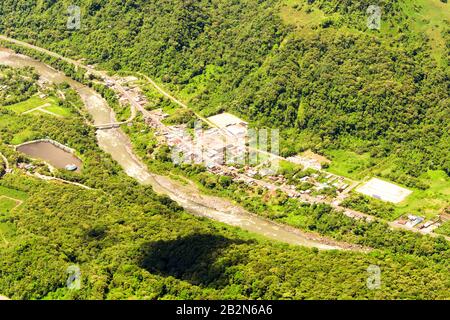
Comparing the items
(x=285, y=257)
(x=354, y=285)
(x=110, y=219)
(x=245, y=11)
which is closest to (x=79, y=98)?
(x=245, y=11)

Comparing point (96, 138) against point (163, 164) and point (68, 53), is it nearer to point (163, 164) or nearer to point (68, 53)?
point (163, 164)

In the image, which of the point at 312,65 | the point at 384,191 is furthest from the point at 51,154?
the point at 384,191

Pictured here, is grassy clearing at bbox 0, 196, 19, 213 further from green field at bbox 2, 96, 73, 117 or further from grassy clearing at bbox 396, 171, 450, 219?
grassy clearing at bbox 396, 171, 450, 219

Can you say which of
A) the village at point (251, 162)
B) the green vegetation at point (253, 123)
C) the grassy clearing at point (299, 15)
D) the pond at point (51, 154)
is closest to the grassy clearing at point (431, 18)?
the green vegetation at point (253, 123)

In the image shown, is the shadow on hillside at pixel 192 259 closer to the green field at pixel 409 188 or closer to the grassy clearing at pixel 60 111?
the green field at pixel 409 188

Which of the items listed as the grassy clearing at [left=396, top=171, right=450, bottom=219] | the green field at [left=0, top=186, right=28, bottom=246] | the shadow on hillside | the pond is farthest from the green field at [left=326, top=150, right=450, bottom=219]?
the green field at [left=0, top=186, right=28, bottom=246]

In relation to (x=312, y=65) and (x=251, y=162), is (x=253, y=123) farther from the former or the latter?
(x=312, y=65)

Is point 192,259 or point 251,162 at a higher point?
point 192,259
